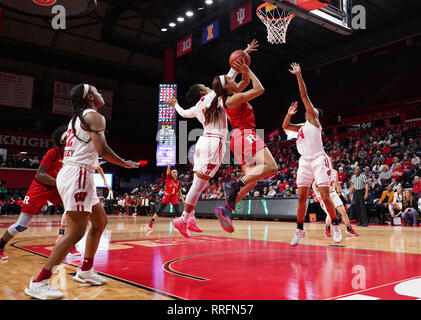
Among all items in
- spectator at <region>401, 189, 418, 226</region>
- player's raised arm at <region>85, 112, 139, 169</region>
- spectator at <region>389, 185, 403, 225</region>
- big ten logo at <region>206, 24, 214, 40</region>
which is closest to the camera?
player's raised arm at <region>85, 112, 139, 169</region>

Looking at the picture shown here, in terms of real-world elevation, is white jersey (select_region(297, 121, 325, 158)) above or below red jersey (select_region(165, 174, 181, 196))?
above

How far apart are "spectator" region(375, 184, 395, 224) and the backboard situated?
534 cm

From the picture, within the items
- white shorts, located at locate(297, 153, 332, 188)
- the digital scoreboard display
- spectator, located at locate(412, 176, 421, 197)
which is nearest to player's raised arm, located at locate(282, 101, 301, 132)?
white shorts, located at locate(297, 153, 332, 188)

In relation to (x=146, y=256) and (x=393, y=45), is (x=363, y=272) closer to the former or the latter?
(x=146, y=256)

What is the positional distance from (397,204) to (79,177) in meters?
11.0

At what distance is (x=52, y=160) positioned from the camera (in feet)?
14.2

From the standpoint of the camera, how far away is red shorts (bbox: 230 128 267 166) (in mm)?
4441

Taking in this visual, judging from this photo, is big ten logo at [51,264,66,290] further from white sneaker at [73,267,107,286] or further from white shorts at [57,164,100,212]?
white shorts at [57,164,100,212]

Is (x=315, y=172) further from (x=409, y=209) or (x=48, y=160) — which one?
(x=409, y=209)

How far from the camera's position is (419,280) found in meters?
3.01

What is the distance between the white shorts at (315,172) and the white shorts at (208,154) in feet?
6.59

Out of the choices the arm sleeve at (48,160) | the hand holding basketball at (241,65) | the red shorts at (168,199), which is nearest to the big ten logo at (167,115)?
the red shorts at (168,199)

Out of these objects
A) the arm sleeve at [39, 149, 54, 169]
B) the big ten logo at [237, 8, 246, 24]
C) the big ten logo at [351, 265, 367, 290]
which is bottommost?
the big ten logo at [351, 265, 367, 290]

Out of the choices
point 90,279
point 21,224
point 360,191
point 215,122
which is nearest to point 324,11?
point 360,191
